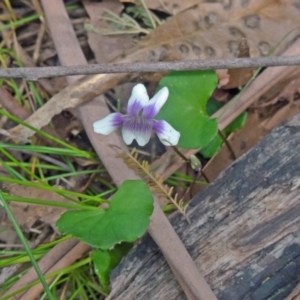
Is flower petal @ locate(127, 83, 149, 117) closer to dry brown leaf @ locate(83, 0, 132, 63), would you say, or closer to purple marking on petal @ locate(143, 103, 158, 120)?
purple marking on petal @ locate(143, 103, 158, 120)

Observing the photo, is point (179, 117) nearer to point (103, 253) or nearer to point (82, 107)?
point (82, 107)

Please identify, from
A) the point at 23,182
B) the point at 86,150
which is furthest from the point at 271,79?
the point at 23,182

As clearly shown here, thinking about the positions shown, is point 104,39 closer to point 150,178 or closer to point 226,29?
point 226,29

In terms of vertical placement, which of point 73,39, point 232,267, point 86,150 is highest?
point 73,39

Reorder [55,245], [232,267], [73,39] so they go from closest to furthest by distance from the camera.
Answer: [232,267]
[55,245]
[73,39]

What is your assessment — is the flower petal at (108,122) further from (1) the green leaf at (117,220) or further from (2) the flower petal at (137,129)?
(1) the green leaf at (117,220)

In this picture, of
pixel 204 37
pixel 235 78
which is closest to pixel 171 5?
pixel 204 37

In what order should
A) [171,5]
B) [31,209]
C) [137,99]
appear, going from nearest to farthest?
[137,99], [31,209], [171,5]

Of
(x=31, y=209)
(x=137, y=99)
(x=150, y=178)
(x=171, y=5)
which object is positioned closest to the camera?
(x=137, y=99)

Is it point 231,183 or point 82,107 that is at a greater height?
point 82,107
